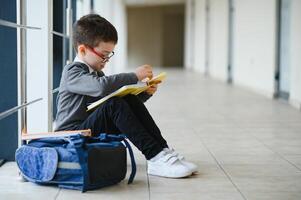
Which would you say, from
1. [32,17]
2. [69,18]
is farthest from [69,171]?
[69,18]

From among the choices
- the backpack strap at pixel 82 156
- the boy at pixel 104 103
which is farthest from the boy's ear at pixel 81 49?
the backpack strap at pixel 82 156

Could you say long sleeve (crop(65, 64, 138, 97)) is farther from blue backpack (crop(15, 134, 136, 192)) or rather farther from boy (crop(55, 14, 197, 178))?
blue backpack (crop(15, 134, 136, 192))

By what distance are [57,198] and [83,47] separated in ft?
2.61

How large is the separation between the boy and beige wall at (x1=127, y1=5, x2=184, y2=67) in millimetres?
22230

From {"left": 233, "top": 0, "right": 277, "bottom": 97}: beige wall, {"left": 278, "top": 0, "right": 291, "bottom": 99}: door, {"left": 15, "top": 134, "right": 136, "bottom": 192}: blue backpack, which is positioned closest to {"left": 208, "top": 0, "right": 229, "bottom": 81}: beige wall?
{"left": 233, "top": 0, "right": 277, "bottom": 97}: beige wall

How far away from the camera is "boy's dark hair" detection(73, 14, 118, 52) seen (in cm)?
262

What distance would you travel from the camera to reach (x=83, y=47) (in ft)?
8.67

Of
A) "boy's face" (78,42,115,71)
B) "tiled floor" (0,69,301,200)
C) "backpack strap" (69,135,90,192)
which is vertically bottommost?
"tiled floor" (0,69,301,200)

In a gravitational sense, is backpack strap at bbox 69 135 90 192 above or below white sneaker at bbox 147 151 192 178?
above

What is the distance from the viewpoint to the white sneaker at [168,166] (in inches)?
104

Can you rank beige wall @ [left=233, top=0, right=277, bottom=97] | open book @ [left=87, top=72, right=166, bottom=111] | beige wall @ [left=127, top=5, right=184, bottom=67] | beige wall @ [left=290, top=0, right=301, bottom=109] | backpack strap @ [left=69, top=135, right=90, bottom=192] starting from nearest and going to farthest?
backpack strap @ [left=69, top=135, right=90, bottom=192] < open book @ [left=87, top=72, right=166, bottom=111] < beige wall @ [left=290, top=0, right=301, bottom=109] < beige wall @ [left=233, top=0, right=277, bottom=97] < beige wall @ [left=127, top=5, right=184, bottom=67]

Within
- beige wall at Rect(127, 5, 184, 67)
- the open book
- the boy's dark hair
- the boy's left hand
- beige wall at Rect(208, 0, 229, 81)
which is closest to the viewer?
the open book

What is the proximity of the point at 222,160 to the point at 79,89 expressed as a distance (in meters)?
1.07

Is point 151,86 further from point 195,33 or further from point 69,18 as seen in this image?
point 195,33
